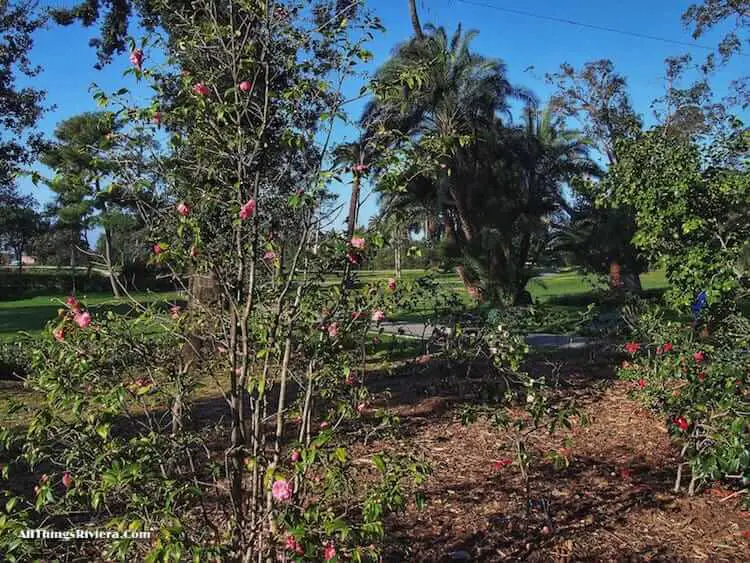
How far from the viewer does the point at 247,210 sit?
1.86 m

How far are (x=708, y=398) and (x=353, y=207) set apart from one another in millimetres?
2478

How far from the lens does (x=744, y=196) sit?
4.66m

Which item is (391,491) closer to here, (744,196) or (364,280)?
(364,280)

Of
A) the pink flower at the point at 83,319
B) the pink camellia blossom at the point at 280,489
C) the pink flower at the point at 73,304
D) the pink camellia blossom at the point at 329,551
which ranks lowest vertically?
the pink camellia blossom at the point at 329,551

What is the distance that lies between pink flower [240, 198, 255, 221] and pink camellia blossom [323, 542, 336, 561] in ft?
3.32

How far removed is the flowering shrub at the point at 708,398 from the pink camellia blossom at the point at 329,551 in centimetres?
196

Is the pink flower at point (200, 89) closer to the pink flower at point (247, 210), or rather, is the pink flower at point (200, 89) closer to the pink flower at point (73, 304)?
the pink flower at point (247, 210)

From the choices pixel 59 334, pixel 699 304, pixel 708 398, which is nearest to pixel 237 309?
pixel 59 334

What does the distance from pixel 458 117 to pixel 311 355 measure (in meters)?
13.5

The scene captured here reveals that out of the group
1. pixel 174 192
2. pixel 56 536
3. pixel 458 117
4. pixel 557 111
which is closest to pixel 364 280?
pixel 174 192

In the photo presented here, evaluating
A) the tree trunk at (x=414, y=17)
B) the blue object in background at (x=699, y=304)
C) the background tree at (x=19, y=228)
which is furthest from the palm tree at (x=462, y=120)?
the background tree at (x=19, y=228)

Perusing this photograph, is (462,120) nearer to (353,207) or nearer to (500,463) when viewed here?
(500,463)

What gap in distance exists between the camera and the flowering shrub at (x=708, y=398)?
8.98 ft

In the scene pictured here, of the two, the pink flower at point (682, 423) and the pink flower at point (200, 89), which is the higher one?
the pink flower at point (200, 89)
